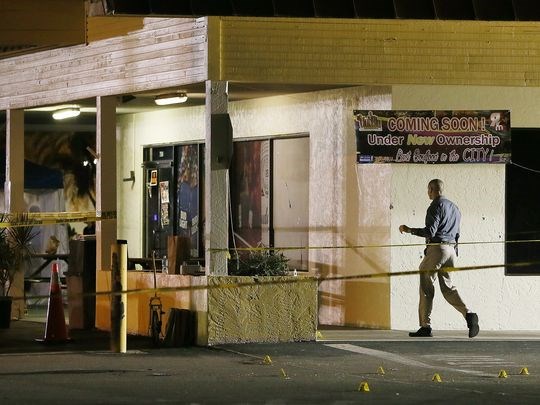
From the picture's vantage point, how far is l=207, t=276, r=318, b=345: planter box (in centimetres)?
1622

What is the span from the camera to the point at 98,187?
1877 cm

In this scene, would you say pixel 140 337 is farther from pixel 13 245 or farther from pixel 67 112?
pixel 67 112

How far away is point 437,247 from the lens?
56.0ft

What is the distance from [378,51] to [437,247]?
267 cm

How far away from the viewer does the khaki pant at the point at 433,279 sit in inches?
666

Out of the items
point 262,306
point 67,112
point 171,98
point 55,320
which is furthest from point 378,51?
point 67,112

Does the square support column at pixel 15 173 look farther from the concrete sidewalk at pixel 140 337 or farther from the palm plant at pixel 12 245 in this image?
the concrete sidewalk at pixel 140 337

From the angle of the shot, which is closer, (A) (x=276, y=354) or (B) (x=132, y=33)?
(A) (x=276, y=354)

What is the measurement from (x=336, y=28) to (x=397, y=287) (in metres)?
3.59

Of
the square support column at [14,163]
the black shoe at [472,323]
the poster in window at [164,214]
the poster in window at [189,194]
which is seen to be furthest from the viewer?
the poster in window at [164,214]

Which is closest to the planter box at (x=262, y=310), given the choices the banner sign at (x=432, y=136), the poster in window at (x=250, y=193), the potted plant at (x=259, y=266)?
the potted plant at (x=259, y=266)

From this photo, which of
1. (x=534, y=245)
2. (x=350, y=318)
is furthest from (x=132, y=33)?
(x=534, y=245)

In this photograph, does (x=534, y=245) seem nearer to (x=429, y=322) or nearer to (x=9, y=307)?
(x=429, y=322)

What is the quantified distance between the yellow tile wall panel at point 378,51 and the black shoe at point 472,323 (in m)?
3.07
